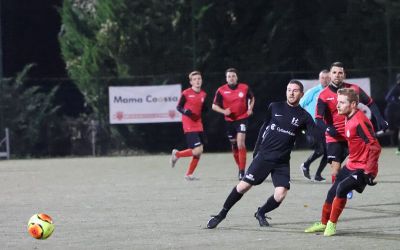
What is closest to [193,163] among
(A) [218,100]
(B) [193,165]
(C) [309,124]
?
(B) [193,165]

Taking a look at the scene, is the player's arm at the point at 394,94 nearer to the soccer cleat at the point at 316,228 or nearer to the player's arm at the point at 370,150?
the soccer cleat at the point at 316,228

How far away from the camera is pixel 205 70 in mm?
27859

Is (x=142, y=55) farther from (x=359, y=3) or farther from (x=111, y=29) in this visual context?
(x=359, y=3)

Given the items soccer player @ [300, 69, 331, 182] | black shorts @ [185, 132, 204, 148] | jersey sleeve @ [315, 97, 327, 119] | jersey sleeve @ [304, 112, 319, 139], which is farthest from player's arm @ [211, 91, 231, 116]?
jersey sleeve @ [304, 112, 319, 139]

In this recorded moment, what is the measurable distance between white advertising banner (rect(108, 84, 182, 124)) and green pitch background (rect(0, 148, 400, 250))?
16.9 feet

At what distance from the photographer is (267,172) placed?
1113cm

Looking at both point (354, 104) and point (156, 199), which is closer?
point (354, 104)

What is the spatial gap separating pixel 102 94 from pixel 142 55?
156cm

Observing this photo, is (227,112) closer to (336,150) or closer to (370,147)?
(336,150)

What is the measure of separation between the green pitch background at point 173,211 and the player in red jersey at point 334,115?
2.26 feet

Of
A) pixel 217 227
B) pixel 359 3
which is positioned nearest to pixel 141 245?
pixel 217 227

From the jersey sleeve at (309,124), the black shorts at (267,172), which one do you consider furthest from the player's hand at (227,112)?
the black shorts at (267,172)

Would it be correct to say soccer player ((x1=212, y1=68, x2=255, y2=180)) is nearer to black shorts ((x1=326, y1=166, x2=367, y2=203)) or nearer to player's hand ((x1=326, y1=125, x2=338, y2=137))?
player's hand ((x1=326, y1=125, x2=338, y2=137))

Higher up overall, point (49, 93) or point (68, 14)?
point (68, 14)
